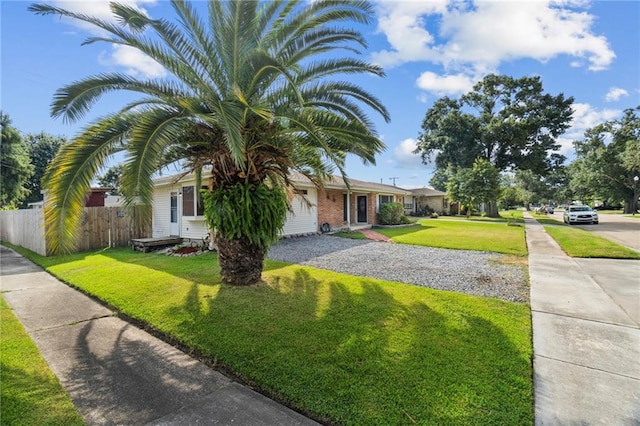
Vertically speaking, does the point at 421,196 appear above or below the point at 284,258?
above

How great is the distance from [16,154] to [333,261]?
76.9 ft

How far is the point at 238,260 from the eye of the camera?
6.61 meters

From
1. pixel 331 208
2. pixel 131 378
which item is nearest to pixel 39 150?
pixel 331 208

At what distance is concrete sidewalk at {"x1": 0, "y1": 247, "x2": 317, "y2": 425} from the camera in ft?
9.19

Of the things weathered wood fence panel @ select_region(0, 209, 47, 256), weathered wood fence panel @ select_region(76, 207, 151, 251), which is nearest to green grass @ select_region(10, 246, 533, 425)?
weathered wood fence panel @ select_region(76, 207, 151, 251)

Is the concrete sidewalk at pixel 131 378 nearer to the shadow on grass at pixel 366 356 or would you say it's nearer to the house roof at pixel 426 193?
the shadow on grass at pixel 366 356

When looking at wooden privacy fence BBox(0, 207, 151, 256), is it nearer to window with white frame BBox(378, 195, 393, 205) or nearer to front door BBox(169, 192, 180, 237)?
front door BBox(169, 192, 180, 237)

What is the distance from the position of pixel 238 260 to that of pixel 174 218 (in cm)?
935

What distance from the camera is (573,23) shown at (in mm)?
8836

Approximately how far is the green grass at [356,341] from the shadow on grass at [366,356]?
0.04 ft

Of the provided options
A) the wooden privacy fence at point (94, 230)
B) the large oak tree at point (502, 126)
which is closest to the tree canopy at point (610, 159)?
the large oak tree at point (502, 126)

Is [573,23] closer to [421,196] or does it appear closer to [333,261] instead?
[333,261]

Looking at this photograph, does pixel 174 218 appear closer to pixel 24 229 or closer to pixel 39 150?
pixel 24 229

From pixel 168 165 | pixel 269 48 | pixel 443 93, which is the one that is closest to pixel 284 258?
pixel 168 165
